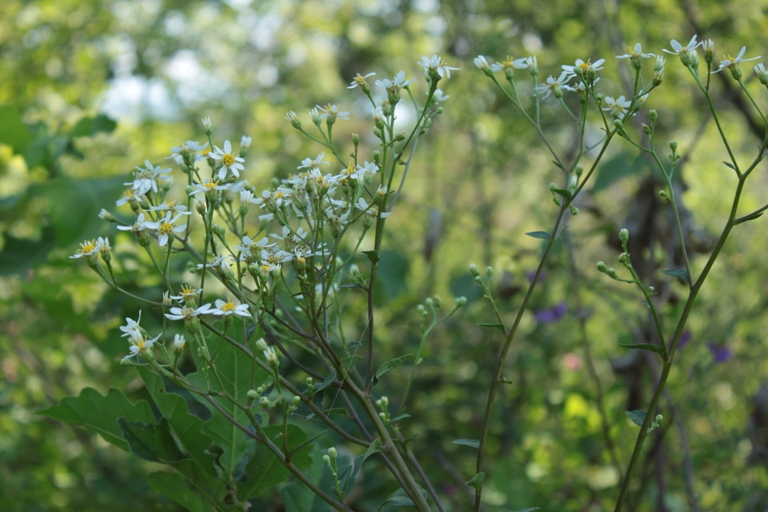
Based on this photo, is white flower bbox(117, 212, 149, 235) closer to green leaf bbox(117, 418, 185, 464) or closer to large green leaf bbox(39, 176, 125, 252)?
green leaf bbox(117, 418, 185, 464)

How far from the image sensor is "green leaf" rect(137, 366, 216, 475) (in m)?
0.75

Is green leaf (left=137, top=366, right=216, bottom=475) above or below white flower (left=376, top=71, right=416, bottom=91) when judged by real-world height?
below

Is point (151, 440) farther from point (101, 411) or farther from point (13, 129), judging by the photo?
point (13, 129)

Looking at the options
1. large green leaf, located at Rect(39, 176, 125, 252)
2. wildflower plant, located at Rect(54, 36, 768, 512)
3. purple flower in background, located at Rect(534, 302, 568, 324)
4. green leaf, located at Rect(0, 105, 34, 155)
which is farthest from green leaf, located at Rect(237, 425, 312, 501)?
purple flower in background, located at Rect(534, 302, 568, 324)

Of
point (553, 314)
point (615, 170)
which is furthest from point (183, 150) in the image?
point (553, 314)

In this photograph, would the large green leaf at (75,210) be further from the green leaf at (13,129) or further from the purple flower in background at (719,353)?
the purple flower in background at (719,353)

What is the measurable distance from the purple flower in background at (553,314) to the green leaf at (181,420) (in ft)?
4.25

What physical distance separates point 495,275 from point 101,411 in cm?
193

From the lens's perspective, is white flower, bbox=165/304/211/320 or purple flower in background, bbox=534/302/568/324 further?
purple flower in background, bbox=534/302/568/324

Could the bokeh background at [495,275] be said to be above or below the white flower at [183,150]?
below

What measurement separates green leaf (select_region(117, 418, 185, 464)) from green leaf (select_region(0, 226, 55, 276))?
29.2 inches

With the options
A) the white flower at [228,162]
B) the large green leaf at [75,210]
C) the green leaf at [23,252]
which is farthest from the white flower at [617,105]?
the green leaf at [23,252]

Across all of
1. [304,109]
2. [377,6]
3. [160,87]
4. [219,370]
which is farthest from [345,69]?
[219,370]

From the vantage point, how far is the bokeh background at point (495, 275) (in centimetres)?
145
